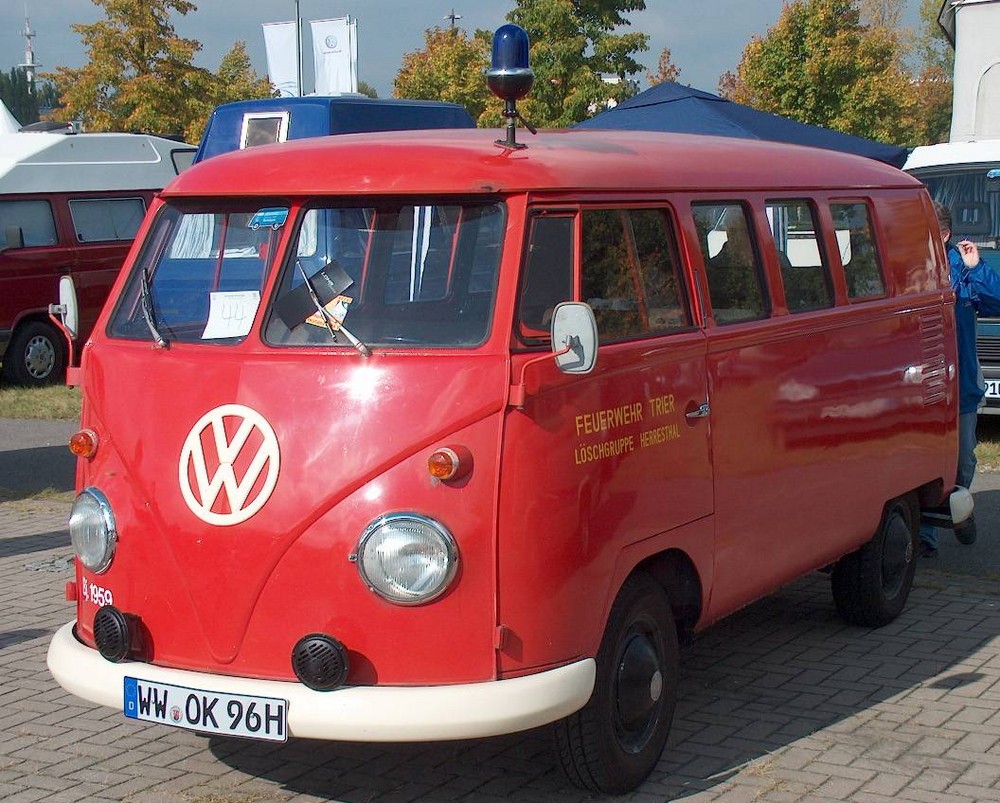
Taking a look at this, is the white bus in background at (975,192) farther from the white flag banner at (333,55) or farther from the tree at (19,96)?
the tree at (19,96)

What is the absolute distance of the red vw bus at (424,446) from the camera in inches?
172

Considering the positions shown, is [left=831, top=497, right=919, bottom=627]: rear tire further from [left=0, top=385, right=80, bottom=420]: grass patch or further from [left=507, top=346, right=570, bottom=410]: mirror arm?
[left=0, top=385, right=80, bottom=420]: grass patch

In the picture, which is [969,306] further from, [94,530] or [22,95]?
[22,95]

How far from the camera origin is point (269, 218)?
4.93m

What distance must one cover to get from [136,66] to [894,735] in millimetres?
31811

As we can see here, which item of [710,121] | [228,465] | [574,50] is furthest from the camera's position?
[574,50]

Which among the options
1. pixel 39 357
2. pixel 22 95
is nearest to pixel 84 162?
pixel 39 357

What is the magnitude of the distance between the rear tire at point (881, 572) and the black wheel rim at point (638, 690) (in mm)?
2138

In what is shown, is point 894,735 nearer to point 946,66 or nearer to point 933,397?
point 933,397

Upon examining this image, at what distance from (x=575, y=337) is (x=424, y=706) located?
1.17 m

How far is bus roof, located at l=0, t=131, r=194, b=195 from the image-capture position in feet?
57.6

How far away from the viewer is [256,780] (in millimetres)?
5098

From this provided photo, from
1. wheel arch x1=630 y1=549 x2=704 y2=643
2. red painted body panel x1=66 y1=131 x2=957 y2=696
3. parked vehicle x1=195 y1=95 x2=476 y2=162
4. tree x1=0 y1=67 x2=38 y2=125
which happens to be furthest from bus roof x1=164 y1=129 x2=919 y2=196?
tree x1=0 y1=67 x2=38 y2=125

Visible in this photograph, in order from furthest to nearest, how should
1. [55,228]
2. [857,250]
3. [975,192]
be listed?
[55,228], [975,192], [857,250]
